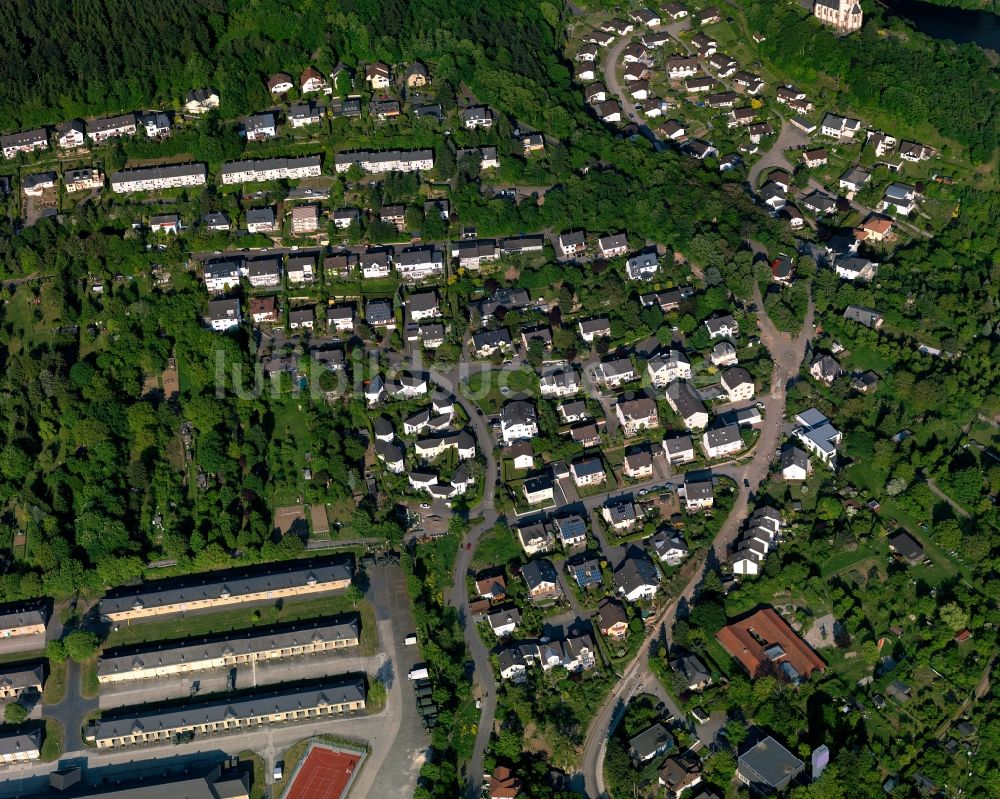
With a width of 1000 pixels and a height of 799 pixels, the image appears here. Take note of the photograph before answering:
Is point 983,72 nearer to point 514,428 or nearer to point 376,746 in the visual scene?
point 514,428

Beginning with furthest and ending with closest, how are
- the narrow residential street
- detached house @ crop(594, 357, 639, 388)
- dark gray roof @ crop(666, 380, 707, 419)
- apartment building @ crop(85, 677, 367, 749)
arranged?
the narrow residential street, detached house @ crop(594, 357, 639, 388), dark gray roof @ crop(666, 380, 707, 419), apartment building @ crop(85, 677, 367, 749)

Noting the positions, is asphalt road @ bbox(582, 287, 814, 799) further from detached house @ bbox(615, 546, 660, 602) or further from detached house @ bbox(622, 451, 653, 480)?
detached house @ bbox(622, 451, 653, 480)

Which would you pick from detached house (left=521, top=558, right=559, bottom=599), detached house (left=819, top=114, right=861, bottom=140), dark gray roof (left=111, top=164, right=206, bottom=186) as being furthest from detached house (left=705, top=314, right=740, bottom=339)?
dark gray roof (left=111, top=164, right=206, bottom=186)

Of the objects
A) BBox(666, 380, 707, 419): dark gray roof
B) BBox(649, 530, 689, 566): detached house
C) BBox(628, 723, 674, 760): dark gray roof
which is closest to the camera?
BBox(628, 723, 674, 760): dark gray roof

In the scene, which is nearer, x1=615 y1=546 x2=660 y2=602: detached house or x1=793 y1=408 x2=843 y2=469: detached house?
x1=615 y1=546 x2=660 y2=602: detached house

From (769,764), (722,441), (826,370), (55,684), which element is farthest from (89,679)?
(826,370)

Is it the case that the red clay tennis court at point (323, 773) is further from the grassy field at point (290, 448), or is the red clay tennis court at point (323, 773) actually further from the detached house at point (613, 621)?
the grassy field at point (290, 448)

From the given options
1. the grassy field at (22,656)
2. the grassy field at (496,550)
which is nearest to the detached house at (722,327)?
the grassy field at (496,550)
